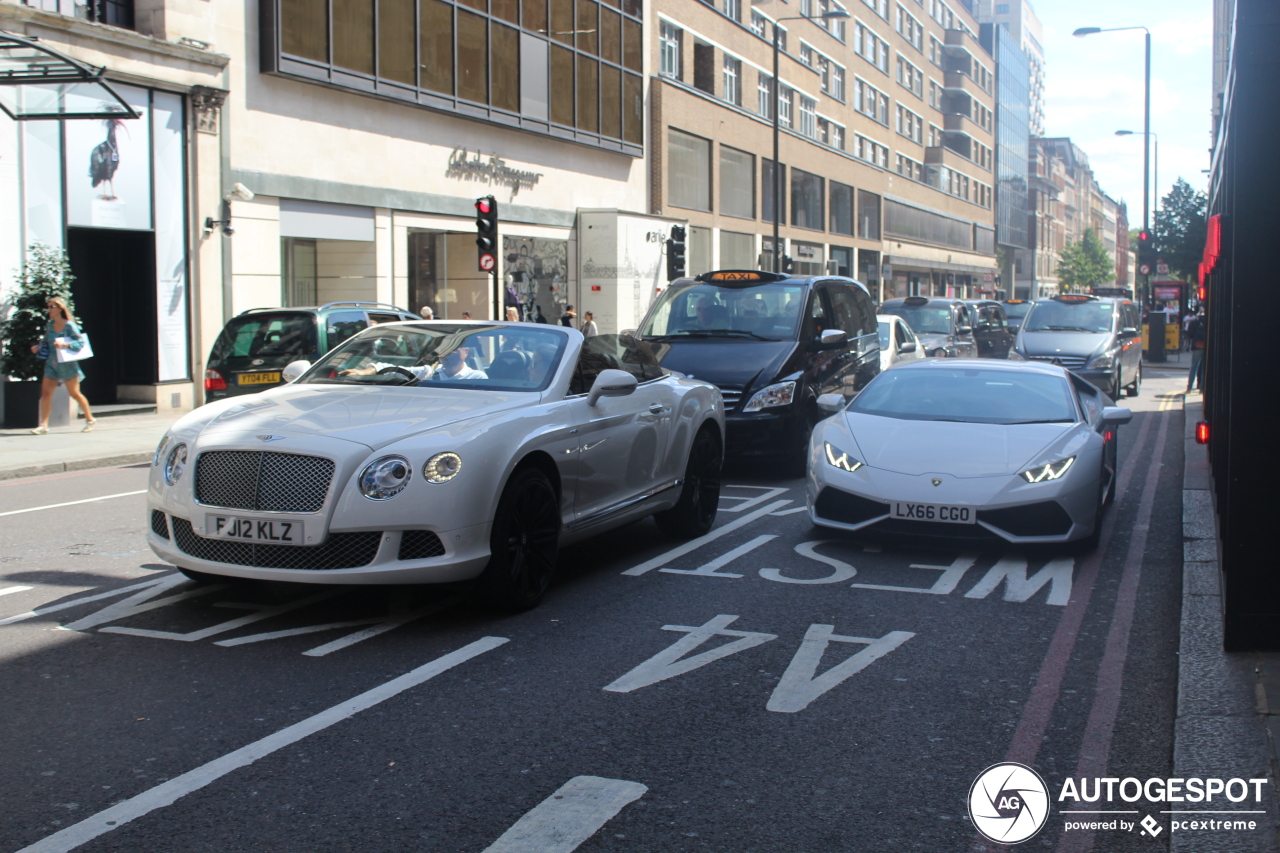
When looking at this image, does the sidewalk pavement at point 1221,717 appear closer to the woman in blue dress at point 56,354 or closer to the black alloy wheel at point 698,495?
the black alloy wheel at point 698,495

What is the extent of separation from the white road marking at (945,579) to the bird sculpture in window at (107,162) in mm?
15256

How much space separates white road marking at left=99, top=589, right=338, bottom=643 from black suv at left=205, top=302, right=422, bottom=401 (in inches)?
312

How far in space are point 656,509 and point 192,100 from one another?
15330 millimetres

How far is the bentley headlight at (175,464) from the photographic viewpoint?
589cm

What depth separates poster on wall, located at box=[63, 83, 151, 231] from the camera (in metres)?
18.0

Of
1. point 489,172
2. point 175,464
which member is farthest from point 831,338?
point 489,172

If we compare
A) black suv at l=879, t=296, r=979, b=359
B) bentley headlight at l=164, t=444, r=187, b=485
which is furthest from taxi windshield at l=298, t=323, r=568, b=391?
black suv at l=879, t=296, r=979, b=359

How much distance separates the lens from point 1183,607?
609cm

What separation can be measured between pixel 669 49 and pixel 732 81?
5.41 meters

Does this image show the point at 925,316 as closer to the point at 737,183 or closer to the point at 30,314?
the point at 30,314

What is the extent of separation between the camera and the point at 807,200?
50031mm

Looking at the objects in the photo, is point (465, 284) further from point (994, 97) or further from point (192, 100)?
point (994, 97)

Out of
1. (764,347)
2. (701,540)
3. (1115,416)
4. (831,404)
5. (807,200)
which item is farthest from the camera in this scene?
(807,200)

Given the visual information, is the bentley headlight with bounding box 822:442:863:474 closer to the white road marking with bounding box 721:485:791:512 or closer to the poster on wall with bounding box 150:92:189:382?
the white road marking with bounding box 721:485:791:512
